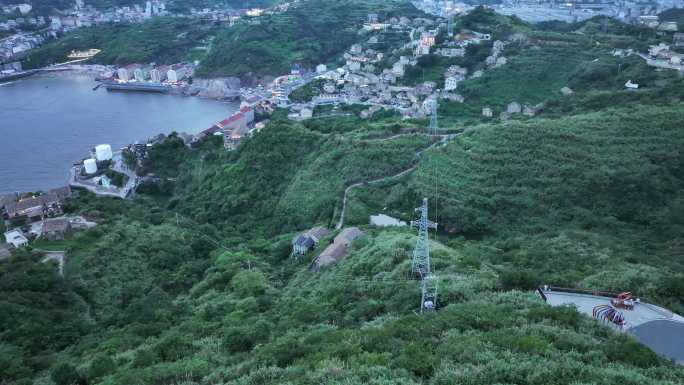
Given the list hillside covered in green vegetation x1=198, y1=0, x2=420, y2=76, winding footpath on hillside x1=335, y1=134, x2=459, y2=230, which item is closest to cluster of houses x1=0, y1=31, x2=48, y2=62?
hillside covered in green vegetation x1=198, y1=0, x2=420, y2=76

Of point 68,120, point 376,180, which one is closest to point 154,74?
point 68,120

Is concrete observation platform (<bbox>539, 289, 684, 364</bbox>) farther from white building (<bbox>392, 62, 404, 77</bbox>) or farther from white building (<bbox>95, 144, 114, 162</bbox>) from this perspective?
white building (<bbox>392, 62, 404, 77</bbox>)

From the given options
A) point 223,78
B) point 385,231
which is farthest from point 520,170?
point 223,78

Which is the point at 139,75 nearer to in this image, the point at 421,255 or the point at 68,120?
the point at 68,120

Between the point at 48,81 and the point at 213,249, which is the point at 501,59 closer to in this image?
the point at 213,249

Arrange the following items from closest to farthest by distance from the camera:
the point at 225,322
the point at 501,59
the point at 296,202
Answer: the point at 225,322, the point at 296,202, the point at 501,59

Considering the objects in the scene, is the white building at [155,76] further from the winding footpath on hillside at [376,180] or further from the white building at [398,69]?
the winding footpath on hillside at [376,180]

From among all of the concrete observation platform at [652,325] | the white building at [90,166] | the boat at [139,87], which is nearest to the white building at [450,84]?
the white building at [90,166]
